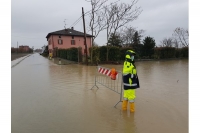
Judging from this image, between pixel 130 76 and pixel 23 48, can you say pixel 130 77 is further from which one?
pixel 23 48

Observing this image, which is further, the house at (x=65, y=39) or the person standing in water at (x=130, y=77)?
the house at (x=65, y=39)

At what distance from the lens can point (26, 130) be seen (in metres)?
3.87

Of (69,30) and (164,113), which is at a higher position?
(69,30)

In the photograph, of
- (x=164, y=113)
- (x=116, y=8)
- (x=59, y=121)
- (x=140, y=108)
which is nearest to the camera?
(x=59, y=121)

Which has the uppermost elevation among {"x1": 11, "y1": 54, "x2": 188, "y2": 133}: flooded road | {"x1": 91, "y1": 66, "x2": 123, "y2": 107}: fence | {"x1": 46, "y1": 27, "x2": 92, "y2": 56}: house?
{"x1": 46, "y1": 27, "x2": 92, "y2": 56}: house

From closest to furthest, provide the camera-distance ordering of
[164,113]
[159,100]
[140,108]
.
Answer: [164,113] → [140,108] → [159,100]

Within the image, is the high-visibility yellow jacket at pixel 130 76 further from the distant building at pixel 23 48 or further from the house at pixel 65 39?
the distant building at pixel 23 48

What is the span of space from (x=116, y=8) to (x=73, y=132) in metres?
19.7

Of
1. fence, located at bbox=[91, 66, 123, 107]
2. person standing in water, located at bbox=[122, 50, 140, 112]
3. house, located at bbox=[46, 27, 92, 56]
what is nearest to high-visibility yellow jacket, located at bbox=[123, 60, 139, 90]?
person standing in water, located at bbox=[122, 50, 140, 112]

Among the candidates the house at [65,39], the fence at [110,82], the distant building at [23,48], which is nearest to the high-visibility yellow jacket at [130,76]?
the fence at [110,82]

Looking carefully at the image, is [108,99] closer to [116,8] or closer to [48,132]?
[48,132]

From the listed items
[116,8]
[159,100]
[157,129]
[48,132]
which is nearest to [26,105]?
[48,132]

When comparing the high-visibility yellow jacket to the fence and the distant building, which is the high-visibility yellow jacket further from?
the distant building

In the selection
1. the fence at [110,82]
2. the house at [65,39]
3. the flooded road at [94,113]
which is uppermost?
the house at [65,39]
